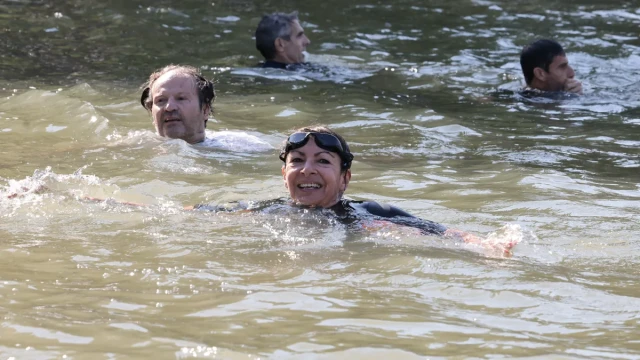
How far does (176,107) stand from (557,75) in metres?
5.61

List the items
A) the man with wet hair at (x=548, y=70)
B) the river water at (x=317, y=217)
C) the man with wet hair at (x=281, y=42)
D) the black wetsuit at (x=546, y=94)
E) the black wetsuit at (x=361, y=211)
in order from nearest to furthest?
1. the river water at (x=317, y=217)
2. the black wetsuit at (x=361, y=211)
3. the black wetsuit at (x=546, y=94)
4. the man with wet hair at (x=548, y=70)
5. the man with wet hair at (x=281, y=42)

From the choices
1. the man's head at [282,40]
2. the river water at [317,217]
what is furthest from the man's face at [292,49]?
Answer: the river water at [317,217]

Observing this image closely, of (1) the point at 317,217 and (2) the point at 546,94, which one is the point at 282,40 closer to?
(2) the point at 546,94

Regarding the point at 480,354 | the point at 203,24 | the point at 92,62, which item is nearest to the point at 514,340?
the point at 480,354

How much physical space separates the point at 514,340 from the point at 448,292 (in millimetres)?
816

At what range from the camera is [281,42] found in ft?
46.5

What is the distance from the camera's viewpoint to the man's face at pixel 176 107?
31.8 ft

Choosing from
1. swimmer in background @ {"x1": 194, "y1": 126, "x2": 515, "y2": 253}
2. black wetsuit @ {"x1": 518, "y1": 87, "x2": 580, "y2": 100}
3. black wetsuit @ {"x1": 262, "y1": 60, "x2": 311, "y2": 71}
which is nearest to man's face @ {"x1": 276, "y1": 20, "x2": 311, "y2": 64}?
black wetsuit @ {"x1": 262, "y1": 60, "x2": 311, "y2": 71}

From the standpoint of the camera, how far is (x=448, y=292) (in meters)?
5.54

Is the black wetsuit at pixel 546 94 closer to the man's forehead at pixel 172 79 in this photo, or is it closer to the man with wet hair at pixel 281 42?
the man with wet hair at pixel 281 42

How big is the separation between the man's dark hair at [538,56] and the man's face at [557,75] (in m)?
0.07

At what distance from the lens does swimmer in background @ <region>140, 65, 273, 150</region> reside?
971cm

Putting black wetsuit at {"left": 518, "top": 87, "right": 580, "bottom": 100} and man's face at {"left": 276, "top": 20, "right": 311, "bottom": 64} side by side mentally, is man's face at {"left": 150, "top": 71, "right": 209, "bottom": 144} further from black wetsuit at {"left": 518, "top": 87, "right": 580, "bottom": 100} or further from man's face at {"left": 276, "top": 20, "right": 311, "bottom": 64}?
black wetsuit at {"left": 518, "top": 87, "right": 580, "bottom": 100}

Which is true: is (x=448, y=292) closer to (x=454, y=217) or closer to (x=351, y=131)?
(x=454, y=217)
